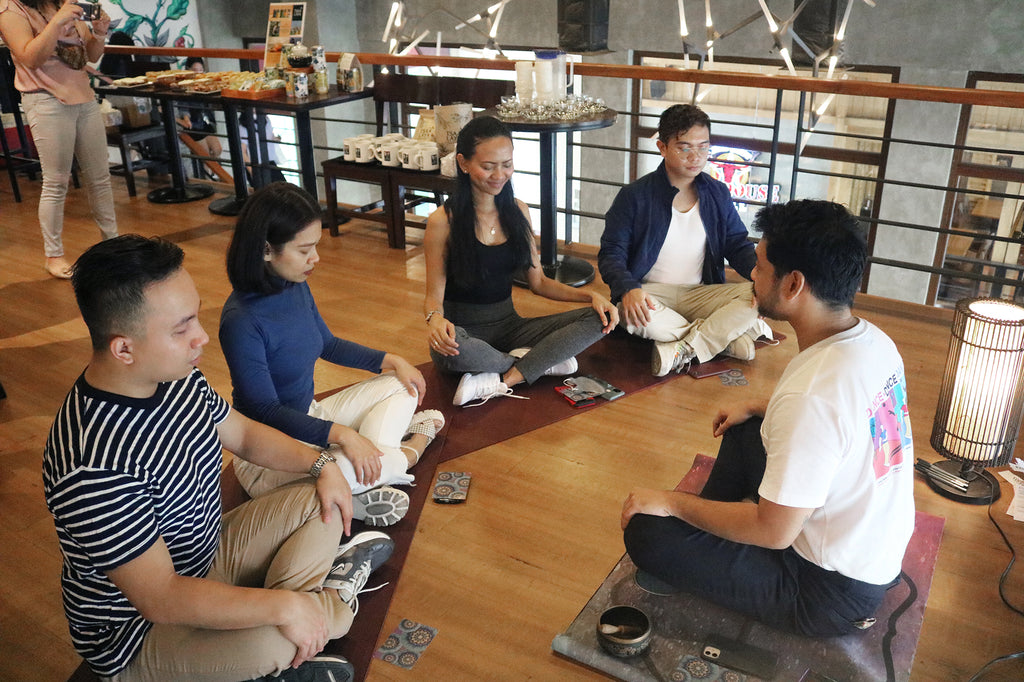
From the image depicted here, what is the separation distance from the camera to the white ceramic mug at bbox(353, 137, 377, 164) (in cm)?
459

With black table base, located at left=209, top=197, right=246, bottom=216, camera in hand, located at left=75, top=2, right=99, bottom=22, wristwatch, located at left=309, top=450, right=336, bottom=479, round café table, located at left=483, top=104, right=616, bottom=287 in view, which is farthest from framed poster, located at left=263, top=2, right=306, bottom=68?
wristwatch, located at left=309, top=450, right=336, bottom=479

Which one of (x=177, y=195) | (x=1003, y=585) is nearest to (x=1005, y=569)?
(x=1003, y=585)

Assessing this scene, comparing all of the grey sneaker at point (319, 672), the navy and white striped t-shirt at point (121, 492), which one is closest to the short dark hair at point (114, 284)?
the navy and white striped t-shirt at point (121, 492)

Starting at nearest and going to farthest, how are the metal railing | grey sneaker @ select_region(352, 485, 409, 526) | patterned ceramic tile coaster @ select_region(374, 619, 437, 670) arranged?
patterned ceramic tile coaster @ select_region(374, 619, 437, 670) < grey sneaker @ select_region(352, 485, 409, 526) < the metal railing

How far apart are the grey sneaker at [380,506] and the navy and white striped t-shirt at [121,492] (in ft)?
1.96

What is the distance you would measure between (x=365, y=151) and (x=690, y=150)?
2.16m

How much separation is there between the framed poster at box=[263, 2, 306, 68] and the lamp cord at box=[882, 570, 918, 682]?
→ 4.19 meters

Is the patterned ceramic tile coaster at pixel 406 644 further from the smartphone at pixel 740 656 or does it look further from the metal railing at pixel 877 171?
the metal railing at pixel 877 171

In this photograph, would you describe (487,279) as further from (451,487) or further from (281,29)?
(281,29)

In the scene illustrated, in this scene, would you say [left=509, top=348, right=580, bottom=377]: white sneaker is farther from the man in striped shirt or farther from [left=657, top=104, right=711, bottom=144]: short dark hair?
the man in striped shirt

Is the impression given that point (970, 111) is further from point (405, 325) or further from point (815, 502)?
point (815, 502)

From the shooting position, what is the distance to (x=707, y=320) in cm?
314

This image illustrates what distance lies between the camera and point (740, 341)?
10.5 feet

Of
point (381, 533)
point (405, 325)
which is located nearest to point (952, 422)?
point (381, 533)
